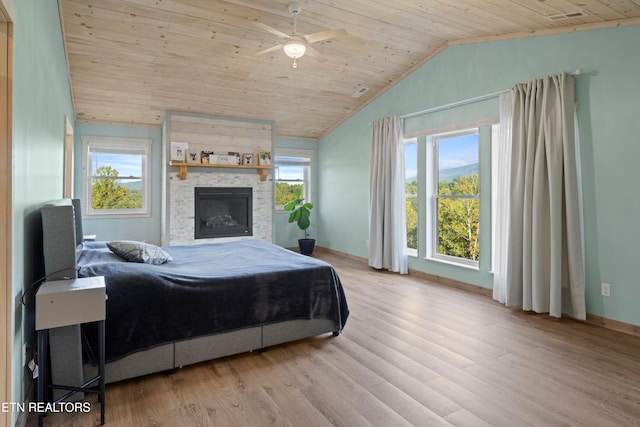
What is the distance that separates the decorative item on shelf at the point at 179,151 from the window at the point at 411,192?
343 centimetres

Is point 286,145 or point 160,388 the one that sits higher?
point 286,145

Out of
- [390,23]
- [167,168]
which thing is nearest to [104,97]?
[167,168]

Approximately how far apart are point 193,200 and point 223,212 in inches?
21.5

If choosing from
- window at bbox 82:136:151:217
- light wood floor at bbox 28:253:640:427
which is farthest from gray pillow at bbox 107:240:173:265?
window at bbox 82:136:151:217

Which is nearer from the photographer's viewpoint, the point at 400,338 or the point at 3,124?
the point at 3,124

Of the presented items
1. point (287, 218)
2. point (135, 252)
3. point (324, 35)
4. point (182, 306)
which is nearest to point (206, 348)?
point (182, 306)

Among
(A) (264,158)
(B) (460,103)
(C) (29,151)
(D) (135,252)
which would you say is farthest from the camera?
(A) (264,158)

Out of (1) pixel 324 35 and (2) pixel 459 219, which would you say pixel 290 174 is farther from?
(1) pixel 324 35

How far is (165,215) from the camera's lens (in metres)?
5.89

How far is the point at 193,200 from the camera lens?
5.99 m

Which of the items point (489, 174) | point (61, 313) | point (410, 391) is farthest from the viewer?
point (489, 174)

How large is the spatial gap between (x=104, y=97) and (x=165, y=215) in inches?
74.2

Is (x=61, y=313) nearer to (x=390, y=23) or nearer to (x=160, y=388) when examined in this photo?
(x=160, y=388)

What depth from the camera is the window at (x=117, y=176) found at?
5.84 meters
